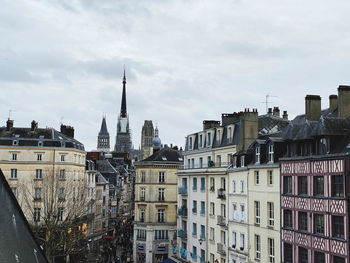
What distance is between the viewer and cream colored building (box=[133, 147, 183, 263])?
186 feet

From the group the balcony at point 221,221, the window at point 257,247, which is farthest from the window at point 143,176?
the window at point 257,247

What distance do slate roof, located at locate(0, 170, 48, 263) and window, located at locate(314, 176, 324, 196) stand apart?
22.7 m

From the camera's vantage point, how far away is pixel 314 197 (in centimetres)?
2652

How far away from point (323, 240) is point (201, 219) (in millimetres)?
20909

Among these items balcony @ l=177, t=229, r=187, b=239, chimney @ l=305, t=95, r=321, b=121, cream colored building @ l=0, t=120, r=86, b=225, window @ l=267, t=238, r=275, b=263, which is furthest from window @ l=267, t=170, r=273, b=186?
cream colored building @ l=0, t=120, r=86, b=225

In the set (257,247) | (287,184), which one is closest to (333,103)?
(287,184)

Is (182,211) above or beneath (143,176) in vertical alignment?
beneath

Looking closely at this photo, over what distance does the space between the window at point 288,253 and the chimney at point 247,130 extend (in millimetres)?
11246

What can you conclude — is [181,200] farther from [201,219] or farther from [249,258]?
[249,258]

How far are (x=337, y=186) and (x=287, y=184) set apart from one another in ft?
17.3

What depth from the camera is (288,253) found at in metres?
29.1

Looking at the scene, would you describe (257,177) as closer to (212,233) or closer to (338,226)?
(338,226)

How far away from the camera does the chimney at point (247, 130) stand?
38.5 m

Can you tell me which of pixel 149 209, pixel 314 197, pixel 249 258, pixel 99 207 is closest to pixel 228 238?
pixel 249 258
